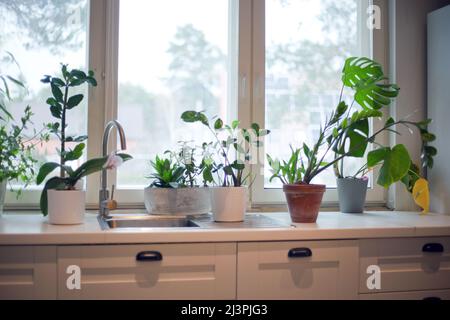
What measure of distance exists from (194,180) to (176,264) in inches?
23.4

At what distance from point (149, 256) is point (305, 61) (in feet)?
4.73

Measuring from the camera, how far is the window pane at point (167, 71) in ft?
7.72

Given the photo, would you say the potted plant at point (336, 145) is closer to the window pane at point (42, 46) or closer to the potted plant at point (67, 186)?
the potted plant at point (67, 186)

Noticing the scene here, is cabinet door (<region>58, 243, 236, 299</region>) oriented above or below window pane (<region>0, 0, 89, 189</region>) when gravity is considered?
below

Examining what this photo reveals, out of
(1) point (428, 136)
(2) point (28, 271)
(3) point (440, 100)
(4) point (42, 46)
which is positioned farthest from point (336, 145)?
(4) point (42, 46)

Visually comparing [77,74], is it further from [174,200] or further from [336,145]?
[336,145]

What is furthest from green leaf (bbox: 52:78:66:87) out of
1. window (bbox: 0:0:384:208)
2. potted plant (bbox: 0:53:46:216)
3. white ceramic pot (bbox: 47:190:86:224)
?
white ceramic pot (bbox: 47:190:86:224)

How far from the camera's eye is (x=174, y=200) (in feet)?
7.00

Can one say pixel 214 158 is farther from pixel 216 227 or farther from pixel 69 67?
pixel 69 67

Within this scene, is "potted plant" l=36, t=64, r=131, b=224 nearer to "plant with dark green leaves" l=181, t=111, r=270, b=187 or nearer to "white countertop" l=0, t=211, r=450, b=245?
"white countertop" l=0, t=211, r=450, b=245

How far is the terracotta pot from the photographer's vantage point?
1.95m

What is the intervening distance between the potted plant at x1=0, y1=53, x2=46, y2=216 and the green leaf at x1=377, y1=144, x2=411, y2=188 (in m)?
1.55

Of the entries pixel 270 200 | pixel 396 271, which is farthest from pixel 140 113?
pixel 396 271

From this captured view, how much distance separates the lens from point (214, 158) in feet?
7.59
